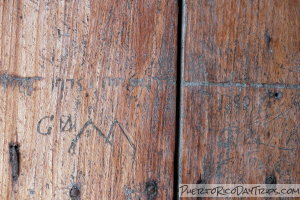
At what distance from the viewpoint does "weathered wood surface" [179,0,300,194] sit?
2.46 ft

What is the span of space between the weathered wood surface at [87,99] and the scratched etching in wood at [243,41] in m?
0.06

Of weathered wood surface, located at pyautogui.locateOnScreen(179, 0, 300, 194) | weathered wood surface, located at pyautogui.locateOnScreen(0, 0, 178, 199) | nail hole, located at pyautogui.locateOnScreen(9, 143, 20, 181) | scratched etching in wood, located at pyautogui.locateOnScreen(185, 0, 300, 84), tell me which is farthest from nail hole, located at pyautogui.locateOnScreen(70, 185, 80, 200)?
scratched etching in wood, located at pyautogui.locateOnScreen(185, 0, 300, 84)

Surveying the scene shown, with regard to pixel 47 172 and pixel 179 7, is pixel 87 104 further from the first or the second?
pixel 179 7

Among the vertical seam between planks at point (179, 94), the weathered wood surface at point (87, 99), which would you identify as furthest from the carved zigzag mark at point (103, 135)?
the vertical seam between planks at point (179, 94)

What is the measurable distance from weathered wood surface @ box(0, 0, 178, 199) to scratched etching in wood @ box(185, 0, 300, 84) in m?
0.06

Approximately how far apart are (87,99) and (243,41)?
39 centimetres

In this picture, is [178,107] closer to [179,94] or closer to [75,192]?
[179,94]

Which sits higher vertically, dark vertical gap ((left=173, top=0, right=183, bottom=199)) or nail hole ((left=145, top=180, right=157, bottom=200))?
dark vertical gap ((left=173, top=0, right=183, bottom=199))

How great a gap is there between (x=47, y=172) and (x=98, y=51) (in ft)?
0.96

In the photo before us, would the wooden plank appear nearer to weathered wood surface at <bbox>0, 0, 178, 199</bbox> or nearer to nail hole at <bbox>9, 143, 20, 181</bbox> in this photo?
weathered wood surface at <bbox>0, 0, 178, 199</bbox>

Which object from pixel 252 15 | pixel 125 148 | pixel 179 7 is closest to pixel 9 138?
pixel 125 148

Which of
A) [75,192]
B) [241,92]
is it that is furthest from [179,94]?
[75,192]

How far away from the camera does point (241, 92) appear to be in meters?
0.76

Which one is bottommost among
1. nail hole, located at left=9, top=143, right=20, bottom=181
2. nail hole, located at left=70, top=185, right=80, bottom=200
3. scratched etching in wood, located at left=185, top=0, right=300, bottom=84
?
nail hole, located at left=70, top=185, right=80, bottom=200
